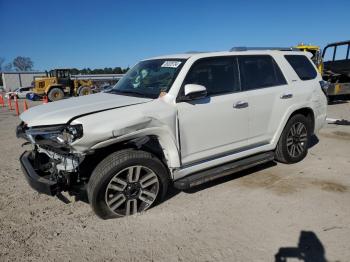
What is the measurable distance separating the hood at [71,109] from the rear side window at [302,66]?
111 inches

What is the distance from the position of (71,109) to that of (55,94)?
2191 cm

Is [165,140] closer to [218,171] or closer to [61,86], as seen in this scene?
[218,171]

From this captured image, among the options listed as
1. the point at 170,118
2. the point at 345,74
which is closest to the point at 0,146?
the point at 170,118

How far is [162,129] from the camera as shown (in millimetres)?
3840

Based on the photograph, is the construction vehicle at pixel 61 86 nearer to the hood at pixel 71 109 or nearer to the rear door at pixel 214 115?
the hood at pixel 71 109

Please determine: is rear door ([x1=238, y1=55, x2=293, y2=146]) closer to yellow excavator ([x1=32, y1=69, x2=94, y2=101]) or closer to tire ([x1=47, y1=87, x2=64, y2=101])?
tire ([x1=47, y1=87, x2=64, y2=101])

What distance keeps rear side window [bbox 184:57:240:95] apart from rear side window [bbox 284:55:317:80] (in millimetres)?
1371

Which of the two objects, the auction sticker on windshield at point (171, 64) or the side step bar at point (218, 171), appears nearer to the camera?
the side step bar at point (218, 171)

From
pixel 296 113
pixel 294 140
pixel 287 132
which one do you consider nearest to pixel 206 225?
pixel 287 132

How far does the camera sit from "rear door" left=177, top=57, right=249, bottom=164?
4.07 metres

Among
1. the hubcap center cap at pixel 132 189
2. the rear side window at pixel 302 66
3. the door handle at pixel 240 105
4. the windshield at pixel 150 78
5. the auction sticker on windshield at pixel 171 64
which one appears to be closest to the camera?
the hubcap center cap at pixel 132 189

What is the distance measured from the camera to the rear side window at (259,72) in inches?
186

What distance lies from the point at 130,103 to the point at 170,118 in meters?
0.50

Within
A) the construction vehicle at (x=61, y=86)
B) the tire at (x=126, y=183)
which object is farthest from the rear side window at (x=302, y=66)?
the construction vehicle at (x=61, y=86)
